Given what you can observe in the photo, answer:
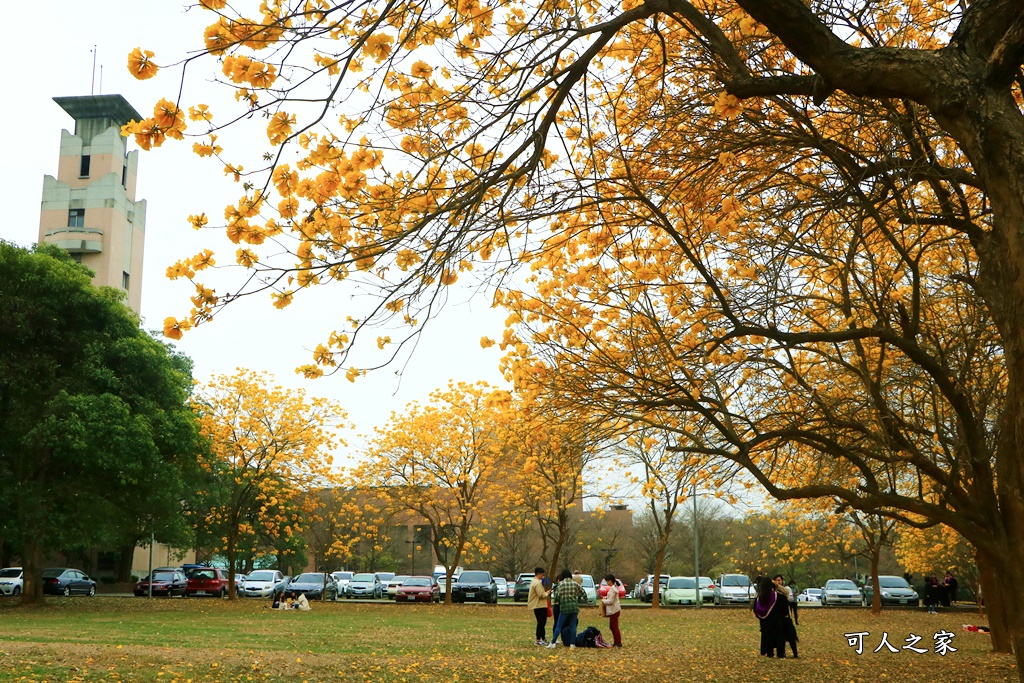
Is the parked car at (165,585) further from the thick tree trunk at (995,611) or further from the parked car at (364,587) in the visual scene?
the thick tree trunk at (995,611)

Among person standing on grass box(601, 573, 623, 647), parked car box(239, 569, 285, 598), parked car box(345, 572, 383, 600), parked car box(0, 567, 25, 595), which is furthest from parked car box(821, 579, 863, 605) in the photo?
parked car box(0, 567, 25, 595)

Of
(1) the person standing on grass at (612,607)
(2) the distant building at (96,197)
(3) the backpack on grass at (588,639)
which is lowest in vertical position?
(3) the backpack on grass at (588,639)

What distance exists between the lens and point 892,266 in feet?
42.7

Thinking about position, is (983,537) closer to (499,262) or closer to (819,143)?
(819,143)

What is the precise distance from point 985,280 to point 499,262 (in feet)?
15.0

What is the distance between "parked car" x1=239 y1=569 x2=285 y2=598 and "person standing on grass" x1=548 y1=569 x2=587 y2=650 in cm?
2384

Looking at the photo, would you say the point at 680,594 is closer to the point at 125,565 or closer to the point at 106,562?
the point at 125,565

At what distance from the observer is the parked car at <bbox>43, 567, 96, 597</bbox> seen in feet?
120

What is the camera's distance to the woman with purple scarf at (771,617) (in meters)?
14.5

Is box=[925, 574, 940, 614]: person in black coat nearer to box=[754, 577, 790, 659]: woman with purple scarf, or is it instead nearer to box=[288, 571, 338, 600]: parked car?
box=[754, 577, 790, 659]: woman with purple scarf

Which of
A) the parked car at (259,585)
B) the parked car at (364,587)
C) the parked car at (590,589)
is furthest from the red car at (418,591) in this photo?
the parked car at (590,589)

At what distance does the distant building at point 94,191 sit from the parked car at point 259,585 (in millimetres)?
20834

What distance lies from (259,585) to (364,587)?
4800 millimetres

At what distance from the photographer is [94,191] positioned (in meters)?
50.7
